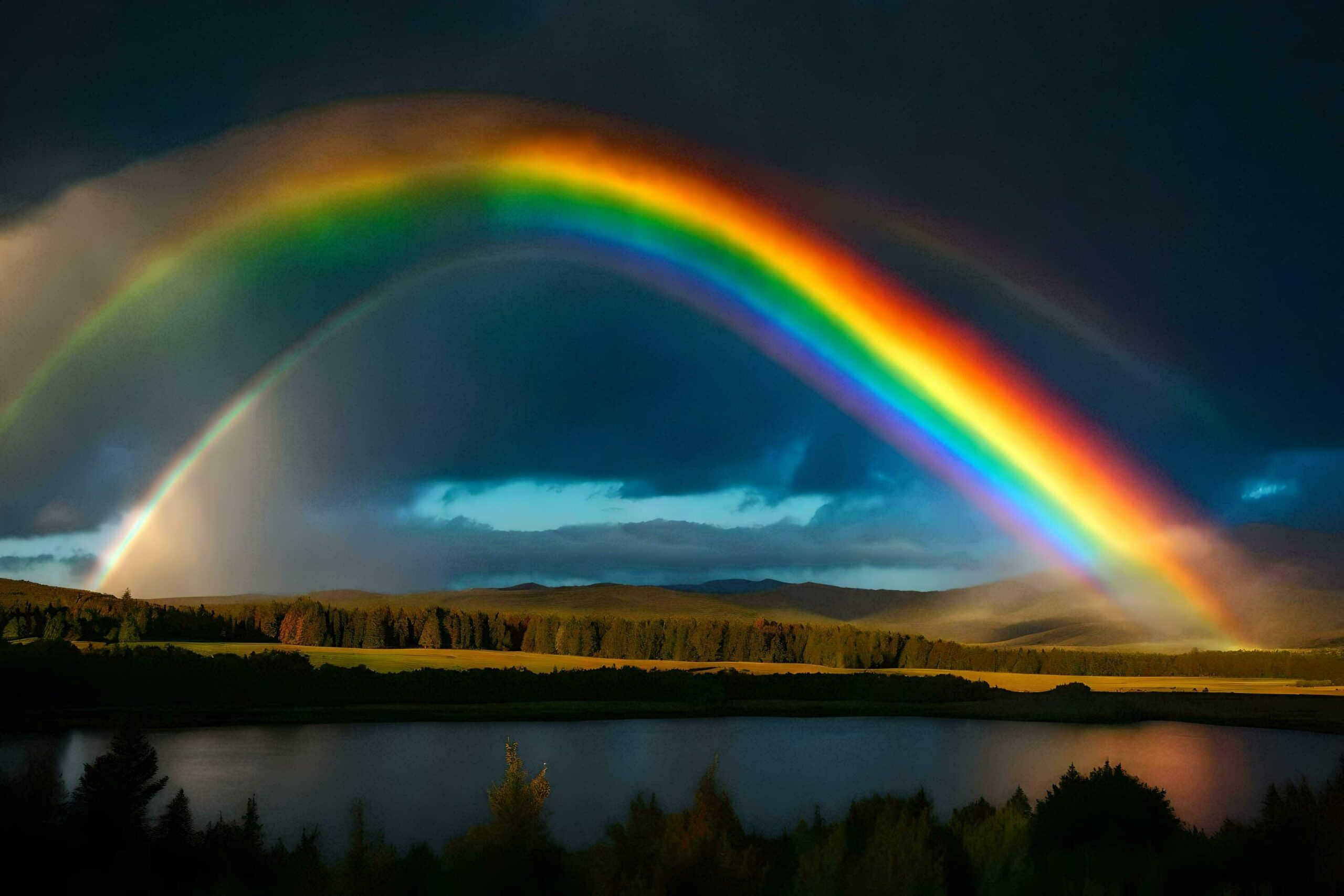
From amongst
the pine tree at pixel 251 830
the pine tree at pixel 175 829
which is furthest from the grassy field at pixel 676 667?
the pine tree at pixel 251 830

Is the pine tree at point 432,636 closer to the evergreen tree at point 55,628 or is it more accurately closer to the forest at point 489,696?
the forest at point 489,696

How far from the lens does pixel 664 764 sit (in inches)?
1844

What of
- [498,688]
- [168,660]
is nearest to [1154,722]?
[498,688]

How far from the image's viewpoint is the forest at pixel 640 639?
341 feet

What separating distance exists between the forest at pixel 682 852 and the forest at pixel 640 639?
282 ft

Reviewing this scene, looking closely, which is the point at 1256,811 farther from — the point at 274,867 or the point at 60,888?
the point at 60,888

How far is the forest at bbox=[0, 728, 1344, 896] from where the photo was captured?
46.0ft

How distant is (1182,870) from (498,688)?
65.4m

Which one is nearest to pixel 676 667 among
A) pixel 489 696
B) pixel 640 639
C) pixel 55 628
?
pixel 640 639

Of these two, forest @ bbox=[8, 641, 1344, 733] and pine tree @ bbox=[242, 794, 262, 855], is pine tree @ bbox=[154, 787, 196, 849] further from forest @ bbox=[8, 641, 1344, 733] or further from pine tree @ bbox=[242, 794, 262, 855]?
forest @ bbox=[8, 641, 1344, 733]

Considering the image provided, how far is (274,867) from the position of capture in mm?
16922

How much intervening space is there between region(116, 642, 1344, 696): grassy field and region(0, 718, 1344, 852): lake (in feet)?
74.1

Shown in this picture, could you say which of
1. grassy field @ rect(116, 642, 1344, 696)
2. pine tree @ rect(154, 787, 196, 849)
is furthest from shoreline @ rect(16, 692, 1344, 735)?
pine tree @ rect(154, 787, 196, 849)

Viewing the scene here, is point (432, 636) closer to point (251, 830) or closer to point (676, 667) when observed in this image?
point (676, 667)
